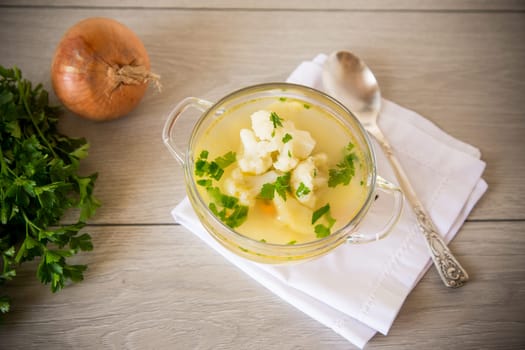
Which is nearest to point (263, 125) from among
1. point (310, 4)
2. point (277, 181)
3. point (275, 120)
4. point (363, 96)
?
point (275, 120)

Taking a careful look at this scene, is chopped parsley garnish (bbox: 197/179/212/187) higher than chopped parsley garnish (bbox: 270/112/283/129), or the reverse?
chopped parsley garnish (bbox: 270/112/283/129)

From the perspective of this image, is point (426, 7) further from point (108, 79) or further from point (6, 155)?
point (6, 155)

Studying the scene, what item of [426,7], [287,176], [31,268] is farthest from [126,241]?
[426,7]

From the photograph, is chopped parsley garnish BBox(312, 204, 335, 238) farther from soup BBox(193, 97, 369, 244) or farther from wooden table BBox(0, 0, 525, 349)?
wooden table BBox(0, 0, 525, 349)

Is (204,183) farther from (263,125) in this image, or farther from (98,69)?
(98,69)

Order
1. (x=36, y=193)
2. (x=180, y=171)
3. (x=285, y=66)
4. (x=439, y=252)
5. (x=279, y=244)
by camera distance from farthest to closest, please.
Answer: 1. (x=285, y=66)
2. (x=180, y=171)
3. (x=439, y=252)
4. (x=36, y=193)
5. (x=279, y=244)

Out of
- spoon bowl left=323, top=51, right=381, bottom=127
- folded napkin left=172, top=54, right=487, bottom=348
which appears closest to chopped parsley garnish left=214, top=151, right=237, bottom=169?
folded napkin left=172, top=54, right=487, bottom=348
